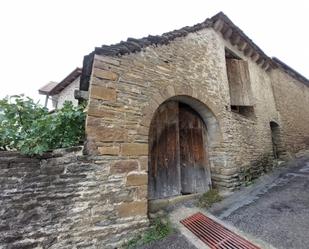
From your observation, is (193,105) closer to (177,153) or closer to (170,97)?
(170,97)

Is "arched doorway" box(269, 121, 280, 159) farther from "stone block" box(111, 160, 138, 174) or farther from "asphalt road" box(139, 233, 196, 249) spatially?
"stone block" box(111, 160, 138, 174)

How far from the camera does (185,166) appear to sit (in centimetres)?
436

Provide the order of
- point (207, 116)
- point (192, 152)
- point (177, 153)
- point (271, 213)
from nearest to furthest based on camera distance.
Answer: point (271, 213) → point (177, 153) → point (192, 152) → point (207, 116)

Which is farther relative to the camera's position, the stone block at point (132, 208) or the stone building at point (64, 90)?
the stone building at point (64, 90)

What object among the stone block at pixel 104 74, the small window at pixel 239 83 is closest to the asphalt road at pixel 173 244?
the stone block at pixel 104 74

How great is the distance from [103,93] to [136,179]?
4.93ft

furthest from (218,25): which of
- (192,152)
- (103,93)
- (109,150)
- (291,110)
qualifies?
(291,110)

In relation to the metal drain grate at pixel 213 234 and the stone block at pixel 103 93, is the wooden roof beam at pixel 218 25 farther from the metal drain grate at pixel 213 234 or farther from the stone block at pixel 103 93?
the metal drain grate at pixel 213 234

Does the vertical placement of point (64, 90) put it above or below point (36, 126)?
above

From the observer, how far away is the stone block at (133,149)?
2.97 metres

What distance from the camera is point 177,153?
4.21 metres

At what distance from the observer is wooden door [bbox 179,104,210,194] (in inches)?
170

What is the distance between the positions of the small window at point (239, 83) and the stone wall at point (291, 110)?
2.61m

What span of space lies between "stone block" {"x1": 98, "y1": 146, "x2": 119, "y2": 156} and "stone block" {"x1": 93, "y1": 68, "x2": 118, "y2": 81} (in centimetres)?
117
